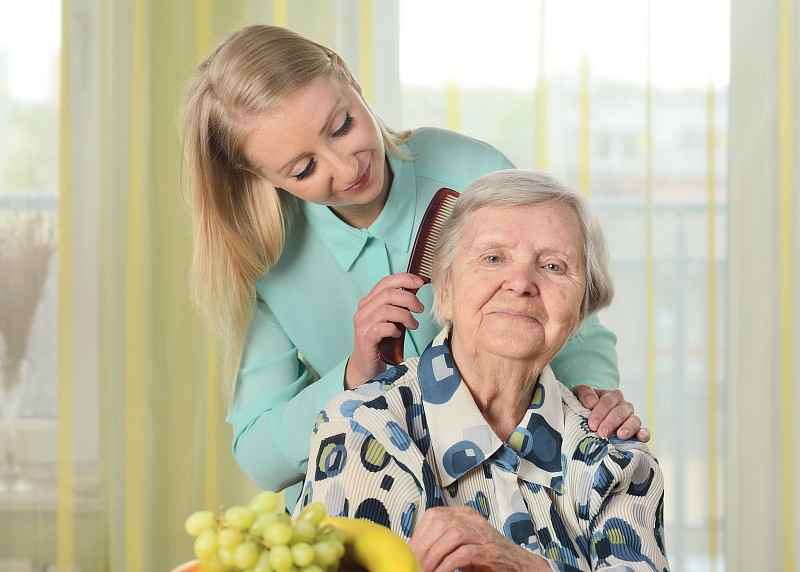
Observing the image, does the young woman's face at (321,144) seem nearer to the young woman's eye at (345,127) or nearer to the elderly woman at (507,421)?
the young woman's eye at (345,127)

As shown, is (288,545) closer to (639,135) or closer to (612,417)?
(612,417)

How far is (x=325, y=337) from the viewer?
6.06 feet

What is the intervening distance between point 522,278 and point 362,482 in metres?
0.39

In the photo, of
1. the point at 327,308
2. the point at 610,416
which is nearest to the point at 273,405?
the point at 327,308

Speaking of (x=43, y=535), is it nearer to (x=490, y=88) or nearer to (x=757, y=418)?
(x=490, y=88)

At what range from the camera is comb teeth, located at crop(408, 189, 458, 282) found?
159 cm

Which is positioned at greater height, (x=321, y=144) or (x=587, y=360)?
(x=321, y=144)

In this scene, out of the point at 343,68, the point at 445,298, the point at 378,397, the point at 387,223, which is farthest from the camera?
the point at 387,223

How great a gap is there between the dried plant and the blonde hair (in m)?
1.42

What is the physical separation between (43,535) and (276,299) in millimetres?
1790

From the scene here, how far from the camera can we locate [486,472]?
4.58 feet

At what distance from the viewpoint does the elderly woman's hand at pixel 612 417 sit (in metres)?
1.42

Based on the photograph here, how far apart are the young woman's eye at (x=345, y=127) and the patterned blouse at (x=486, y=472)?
0.43 metres

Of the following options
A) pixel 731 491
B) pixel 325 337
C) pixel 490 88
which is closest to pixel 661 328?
pixel 731 491
